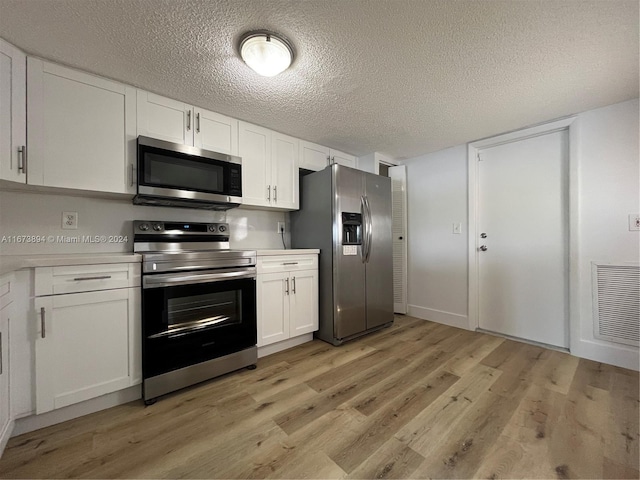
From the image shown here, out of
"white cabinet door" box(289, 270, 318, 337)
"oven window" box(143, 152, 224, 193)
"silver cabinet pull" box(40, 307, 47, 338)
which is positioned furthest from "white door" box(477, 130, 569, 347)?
"silver cabinet pull" box(40, 307, 47, 338)

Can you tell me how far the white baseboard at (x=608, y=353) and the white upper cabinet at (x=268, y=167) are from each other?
9.67ft

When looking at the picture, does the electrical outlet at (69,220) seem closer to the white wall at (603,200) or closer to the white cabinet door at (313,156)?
the white cabinet door at (313,156)

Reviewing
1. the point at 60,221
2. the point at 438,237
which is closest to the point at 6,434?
the point at 60,221

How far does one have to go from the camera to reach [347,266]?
8.63ft

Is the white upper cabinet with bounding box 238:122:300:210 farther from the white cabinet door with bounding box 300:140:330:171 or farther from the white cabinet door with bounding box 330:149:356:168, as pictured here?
the white cabinet door with bounding box 330:149:356:168

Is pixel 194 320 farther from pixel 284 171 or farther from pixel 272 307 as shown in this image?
pixel 284 171

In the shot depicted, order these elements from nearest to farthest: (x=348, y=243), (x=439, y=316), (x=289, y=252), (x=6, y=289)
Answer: (x=6, y=289)
(x=289, y=252)
(x=348, y=243)
(x=439, y=316)

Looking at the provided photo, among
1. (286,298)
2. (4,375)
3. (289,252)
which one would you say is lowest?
(4,375)

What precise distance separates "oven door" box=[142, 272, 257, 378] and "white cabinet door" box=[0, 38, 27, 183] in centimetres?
96

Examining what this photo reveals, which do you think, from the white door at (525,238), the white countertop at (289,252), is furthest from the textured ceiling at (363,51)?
the white countertop at (289,252)

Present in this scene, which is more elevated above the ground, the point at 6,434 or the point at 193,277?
the point at 193,277

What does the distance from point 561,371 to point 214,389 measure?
105 inches

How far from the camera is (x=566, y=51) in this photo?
156 cm

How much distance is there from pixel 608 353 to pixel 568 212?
4.08 ft
